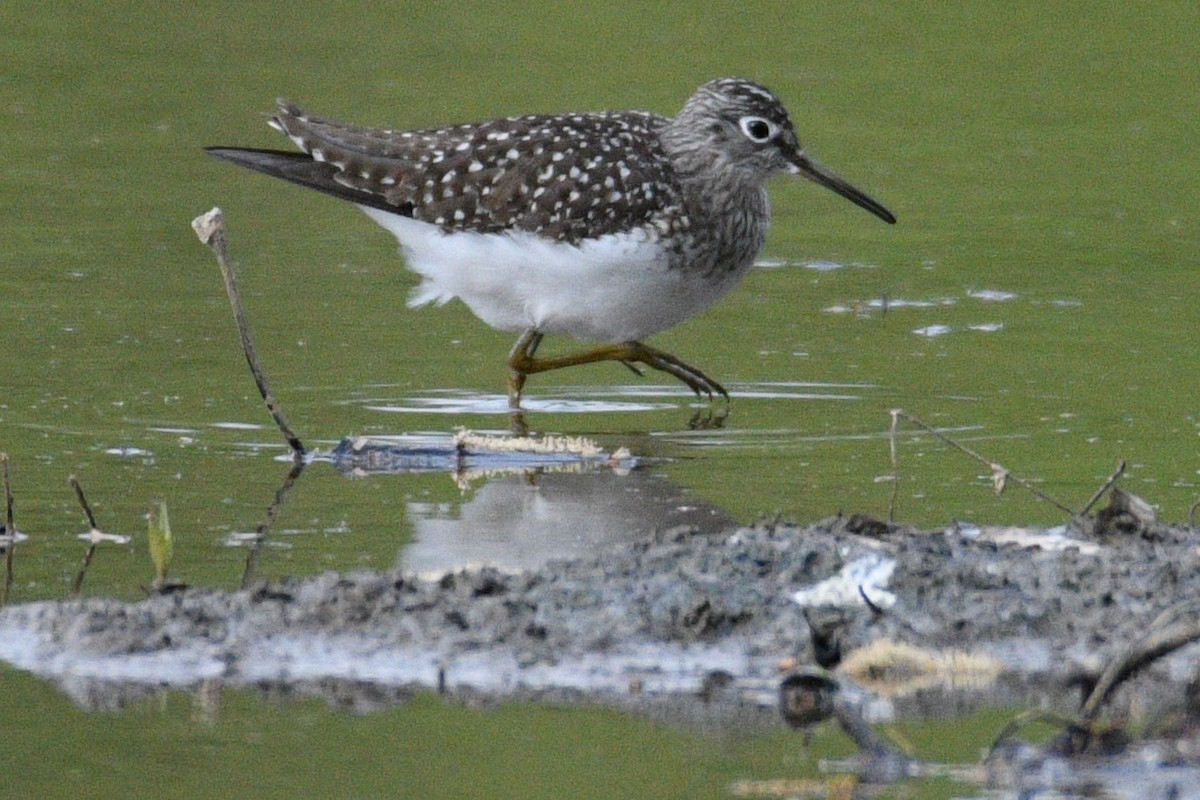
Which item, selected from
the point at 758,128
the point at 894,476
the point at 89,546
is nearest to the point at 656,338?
the point at 758,128

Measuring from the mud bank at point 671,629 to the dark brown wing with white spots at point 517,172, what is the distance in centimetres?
345

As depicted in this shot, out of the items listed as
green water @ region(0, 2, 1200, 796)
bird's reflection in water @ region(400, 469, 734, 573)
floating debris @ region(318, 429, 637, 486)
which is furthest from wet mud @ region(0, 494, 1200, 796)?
floating debris @ region(318, 429, 637, 486)

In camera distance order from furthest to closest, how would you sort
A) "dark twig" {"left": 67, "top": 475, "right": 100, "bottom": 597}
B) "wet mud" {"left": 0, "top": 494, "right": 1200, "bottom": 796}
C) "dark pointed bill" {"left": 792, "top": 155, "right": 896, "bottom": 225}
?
1. "dark pointed bill" {"left": 792, "top": 155, "right": 896, "bottom": 225}
2. "dark twig" {"left": 67, "top": 475, "right": 100, "bottom": 597}
3. "wet mud" {"left": 0, "top": 494, "right": 1200, "bottom": 796}

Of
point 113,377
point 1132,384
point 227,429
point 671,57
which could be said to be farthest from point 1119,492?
point 671,57

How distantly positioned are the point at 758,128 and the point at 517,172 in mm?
1171

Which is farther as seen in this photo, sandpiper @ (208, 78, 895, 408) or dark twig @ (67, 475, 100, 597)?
sandpiper @ (208, 78, 895, 408)

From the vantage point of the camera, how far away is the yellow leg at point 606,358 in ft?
31.1

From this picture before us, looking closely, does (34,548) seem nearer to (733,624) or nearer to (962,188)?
(733,624)

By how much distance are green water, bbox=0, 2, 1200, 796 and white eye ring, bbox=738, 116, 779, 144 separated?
103 cm

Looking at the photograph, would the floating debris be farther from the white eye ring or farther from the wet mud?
the white eye ring

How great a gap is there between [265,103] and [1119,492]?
10.5 meters

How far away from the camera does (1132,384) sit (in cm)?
952

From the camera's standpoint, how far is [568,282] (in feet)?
30.9

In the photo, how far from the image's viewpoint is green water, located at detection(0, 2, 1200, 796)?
7.88 m
